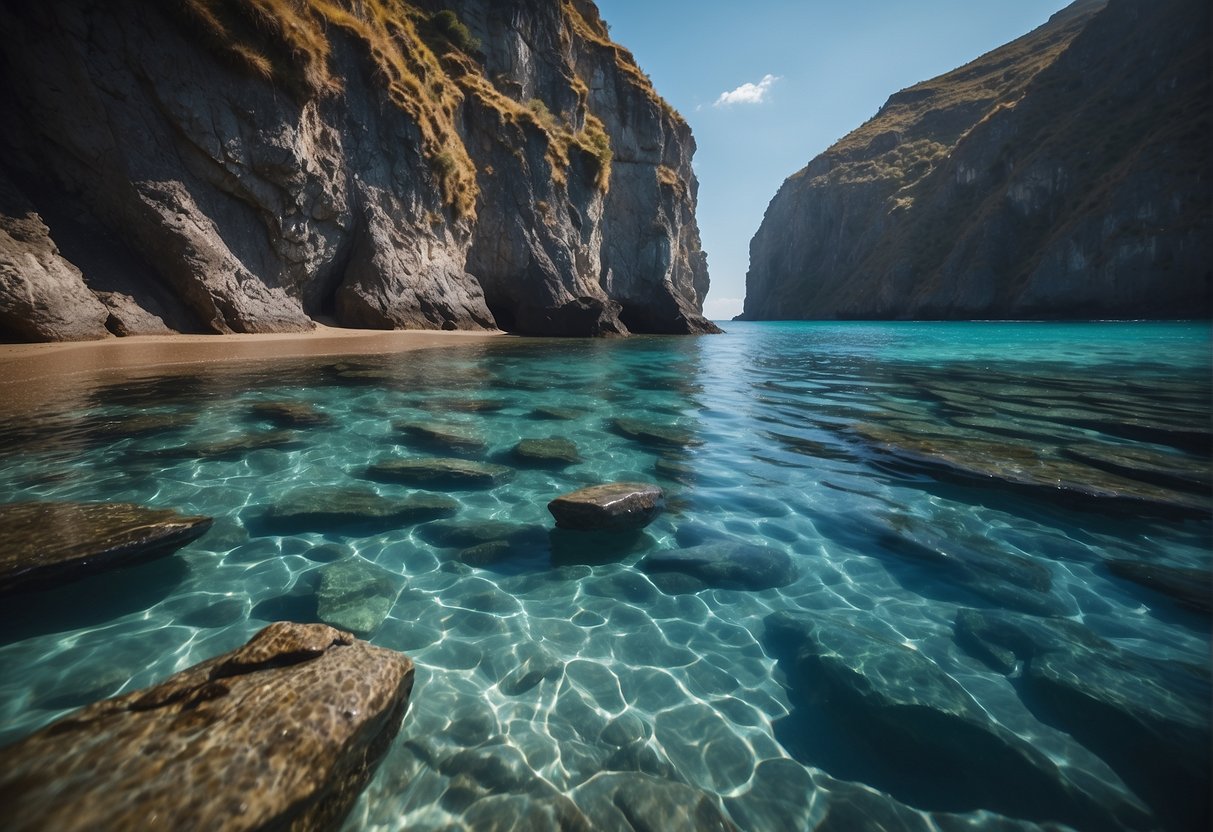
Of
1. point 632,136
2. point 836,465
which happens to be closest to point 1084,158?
point 632,136

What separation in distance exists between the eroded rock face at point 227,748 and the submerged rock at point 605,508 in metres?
2.17

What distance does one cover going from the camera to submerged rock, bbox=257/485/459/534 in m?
4.62

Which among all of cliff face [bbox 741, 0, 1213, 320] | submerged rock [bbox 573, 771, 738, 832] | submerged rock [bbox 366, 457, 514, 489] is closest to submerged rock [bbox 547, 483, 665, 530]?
submerged rock [bbox 366, 457, 514, 489]

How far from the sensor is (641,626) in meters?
3.37

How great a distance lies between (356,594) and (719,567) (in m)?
2.67

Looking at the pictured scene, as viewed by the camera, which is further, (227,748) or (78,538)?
(78,538)

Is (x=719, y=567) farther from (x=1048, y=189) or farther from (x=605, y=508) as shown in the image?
(x=1048, y=189)

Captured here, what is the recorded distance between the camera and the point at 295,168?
18.2 meters

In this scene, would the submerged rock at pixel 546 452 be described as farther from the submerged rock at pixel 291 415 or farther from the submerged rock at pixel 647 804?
the submerged rock at pixel 647 804

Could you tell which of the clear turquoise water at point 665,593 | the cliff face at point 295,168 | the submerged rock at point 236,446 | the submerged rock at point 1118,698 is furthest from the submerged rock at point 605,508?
the cliff face at point 295,168

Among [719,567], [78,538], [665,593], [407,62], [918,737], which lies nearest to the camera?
[918,737]

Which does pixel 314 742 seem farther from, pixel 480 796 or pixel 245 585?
pixel 245 585

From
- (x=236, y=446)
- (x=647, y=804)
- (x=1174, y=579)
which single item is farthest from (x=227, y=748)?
(x=1174, y=579)

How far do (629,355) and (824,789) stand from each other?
1816 centimetres
